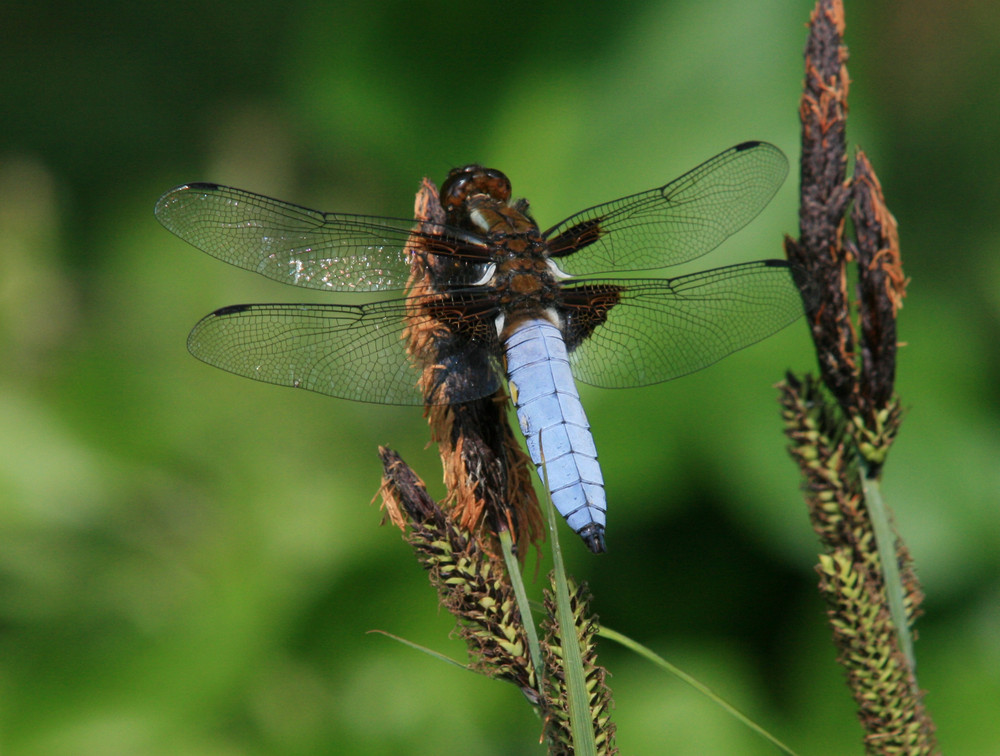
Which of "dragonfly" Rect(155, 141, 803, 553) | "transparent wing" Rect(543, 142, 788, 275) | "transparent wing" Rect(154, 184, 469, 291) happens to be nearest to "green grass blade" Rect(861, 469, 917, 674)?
"dragonfly" Rect(155, 141, 803, 553)

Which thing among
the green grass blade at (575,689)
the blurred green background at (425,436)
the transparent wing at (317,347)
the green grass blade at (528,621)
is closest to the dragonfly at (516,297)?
the transparent wing at (317,347)

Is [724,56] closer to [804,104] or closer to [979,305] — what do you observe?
[979,305]

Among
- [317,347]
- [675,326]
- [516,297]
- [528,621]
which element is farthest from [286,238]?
[528,621]

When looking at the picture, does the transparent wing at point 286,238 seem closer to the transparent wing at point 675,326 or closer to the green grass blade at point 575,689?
the transparent wing at point 675,326

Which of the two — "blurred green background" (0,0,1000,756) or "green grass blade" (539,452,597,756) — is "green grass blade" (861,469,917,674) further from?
"blurred green background" (0,0,1000,756)

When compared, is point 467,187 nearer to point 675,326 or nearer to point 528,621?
point 675,326

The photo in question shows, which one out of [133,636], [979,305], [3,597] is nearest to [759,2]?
[979,305]

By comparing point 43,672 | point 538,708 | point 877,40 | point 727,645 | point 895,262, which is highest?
point 877,40
